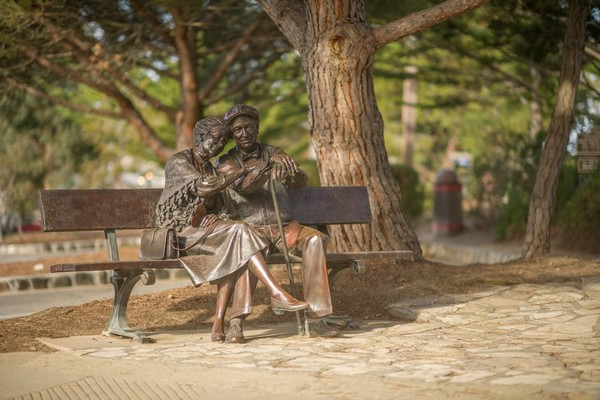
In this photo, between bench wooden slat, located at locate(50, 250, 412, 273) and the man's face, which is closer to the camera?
bench wooden slat, located at locate(50, 250, 412, 273)

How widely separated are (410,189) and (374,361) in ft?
48.6

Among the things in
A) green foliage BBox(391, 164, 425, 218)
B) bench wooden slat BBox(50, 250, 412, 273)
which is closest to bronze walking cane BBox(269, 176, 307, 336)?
bench wooden slat BBox(50, 250, 412, 273)

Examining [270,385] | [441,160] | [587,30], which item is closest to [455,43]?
[587,30]

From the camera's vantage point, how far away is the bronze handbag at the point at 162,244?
24.0 ft

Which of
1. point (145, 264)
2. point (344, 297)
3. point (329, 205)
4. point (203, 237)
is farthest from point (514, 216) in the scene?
point (145, 264)

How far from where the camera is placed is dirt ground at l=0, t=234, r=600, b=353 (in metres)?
8.14

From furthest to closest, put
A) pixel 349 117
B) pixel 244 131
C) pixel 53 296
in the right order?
1. pixel 53 296
2. pixel 349 117
3. pixel 244 131

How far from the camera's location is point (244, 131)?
762cm

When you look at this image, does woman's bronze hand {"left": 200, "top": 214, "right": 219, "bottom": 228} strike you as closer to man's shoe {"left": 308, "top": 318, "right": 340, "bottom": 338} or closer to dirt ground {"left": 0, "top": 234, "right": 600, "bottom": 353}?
man's shoe {"left": 308, "top": 318, "right": 340, "bottom": 338}

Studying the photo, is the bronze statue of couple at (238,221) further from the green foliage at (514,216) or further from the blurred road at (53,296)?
the green foliage at (514,216)

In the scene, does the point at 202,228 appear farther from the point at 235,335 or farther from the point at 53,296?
the point at 53,296

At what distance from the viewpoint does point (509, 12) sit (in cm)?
1425

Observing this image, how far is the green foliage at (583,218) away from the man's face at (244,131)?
8325 mm

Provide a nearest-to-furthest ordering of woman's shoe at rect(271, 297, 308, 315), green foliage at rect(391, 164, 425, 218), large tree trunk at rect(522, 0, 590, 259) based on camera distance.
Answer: woman's shoe at rect(271, 297, 308, 315) < large tree trunk at rect(522, 0, 590, 259) < green foliage at rect(391, 164, 425, 218)
